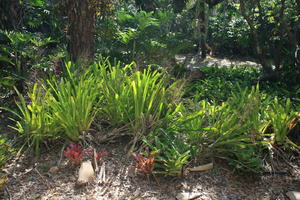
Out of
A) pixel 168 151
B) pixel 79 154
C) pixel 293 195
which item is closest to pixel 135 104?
pixel 168 151

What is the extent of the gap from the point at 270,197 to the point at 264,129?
74 cm

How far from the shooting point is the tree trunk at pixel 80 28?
4680 mm

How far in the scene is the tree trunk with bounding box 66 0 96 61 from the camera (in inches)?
184

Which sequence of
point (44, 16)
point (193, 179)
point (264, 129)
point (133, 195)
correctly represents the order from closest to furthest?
point (133, 195), point (193, 179), point (264, 129), point (44, 16)

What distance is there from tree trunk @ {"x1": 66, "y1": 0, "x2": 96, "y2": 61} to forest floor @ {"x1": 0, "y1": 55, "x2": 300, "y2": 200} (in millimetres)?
2276

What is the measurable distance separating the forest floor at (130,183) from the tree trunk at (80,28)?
228 cm

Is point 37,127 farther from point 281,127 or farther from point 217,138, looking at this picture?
point 281,127

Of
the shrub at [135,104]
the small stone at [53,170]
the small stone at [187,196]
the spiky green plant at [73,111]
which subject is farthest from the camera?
the shrub at [135,104]

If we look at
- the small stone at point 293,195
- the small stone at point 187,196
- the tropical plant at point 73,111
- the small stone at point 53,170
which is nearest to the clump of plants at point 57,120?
the tropical plant at point 73,111

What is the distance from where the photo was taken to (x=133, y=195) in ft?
8.27

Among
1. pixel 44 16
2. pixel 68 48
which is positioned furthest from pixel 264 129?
pixel 44 16

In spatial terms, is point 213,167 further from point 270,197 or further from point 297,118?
point 297,118

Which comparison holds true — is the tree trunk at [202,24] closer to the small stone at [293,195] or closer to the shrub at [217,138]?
the shrub at [217,138]

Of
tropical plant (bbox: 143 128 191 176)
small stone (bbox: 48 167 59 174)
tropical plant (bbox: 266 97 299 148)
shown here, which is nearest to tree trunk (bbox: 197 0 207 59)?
tropical plant (bbox: 266 97 299 148)
